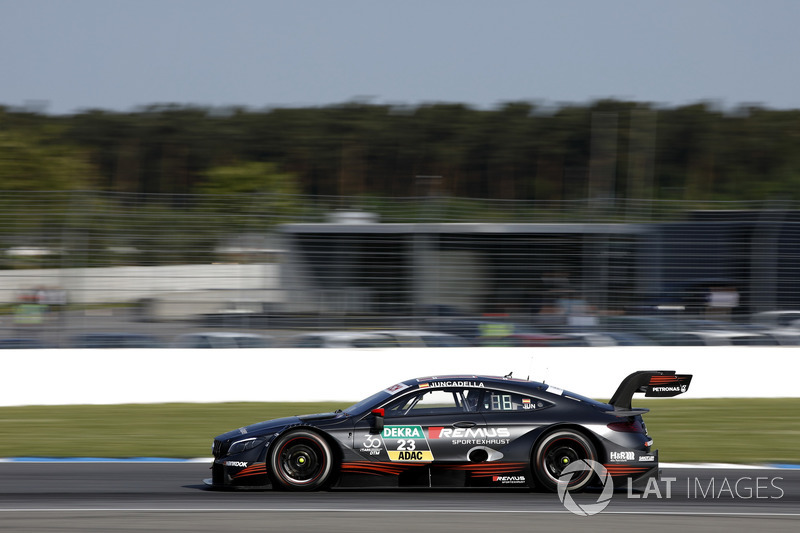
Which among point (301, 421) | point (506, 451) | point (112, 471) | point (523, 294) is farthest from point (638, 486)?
point (523, 294)

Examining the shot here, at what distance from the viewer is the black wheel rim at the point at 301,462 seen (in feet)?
22.4

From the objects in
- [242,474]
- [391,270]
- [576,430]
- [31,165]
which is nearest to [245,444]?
[242,474]

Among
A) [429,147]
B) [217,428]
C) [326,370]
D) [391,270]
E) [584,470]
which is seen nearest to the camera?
[584,470]

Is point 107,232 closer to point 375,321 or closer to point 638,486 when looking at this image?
point 375,321

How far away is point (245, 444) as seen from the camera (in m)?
6.84

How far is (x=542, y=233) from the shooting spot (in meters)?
13.5

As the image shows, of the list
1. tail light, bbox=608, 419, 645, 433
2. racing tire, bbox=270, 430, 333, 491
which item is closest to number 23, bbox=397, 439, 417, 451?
racing tire, bbox=270, 430, 333, 491

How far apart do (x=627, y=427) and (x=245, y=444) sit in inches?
115

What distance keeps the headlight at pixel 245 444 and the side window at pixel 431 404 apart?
1.00 meters

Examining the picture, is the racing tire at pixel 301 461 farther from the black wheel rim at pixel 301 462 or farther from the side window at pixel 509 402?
the side window at pixel 509 402

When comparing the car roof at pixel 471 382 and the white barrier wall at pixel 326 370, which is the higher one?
the car roof at pixel 471 382

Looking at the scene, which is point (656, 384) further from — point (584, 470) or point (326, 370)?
point (326, 370)

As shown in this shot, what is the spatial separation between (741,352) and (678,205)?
242cm
